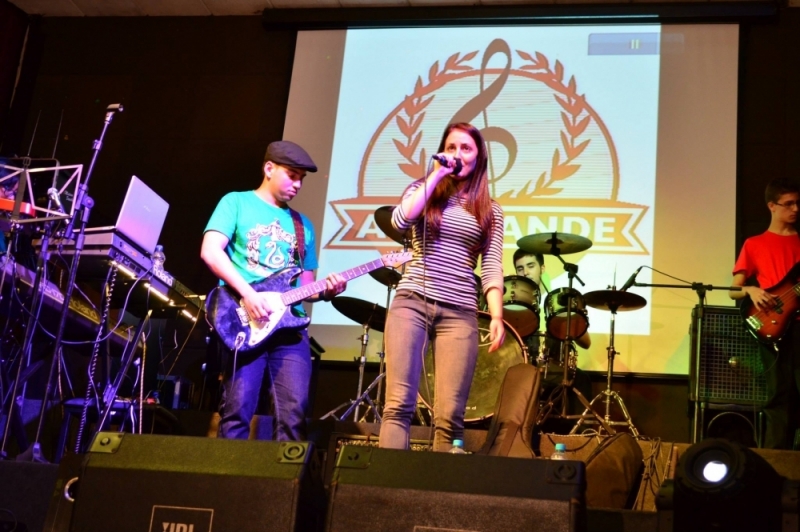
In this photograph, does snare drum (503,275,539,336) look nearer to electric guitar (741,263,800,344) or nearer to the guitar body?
electric guitar (741,263,800,344)

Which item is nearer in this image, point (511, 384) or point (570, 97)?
point (511, 384)

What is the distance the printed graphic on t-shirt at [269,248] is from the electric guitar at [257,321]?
0.14ft

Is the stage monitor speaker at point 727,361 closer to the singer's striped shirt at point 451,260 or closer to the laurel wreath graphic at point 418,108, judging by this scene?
the laurel wreath graphic at point 418,108

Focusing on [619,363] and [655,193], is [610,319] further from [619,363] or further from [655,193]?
[655,193]

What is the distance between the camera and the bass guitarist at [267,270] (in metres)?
3.77

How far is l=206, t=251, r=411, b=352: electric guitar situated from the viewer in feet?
12.6

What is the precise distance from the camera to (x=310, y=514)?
2.36m

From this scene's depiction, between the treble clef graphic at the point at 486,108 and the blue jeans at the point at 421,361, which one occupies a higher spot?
the treble clef graphic at the point at 486,108

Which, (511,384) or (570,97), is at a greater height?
(570,97)

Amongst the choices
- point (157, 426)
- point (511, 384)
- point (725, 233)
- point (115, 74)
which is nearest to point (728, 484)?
point (511, 384)

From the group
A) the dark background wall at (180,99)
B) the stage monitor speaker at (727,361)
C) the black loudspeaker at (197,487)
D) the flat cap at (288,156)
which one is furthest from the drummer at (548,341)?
the black loudspeaker at (197,487)

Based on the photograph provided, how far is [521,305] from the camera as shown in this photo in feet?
19.9

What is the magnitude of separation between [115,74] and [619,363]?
528 centimetres

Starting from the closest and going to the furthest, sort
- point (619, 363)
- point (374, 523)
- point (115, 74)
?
point (374, 523) < point (619, 363) < point (115, 74)
